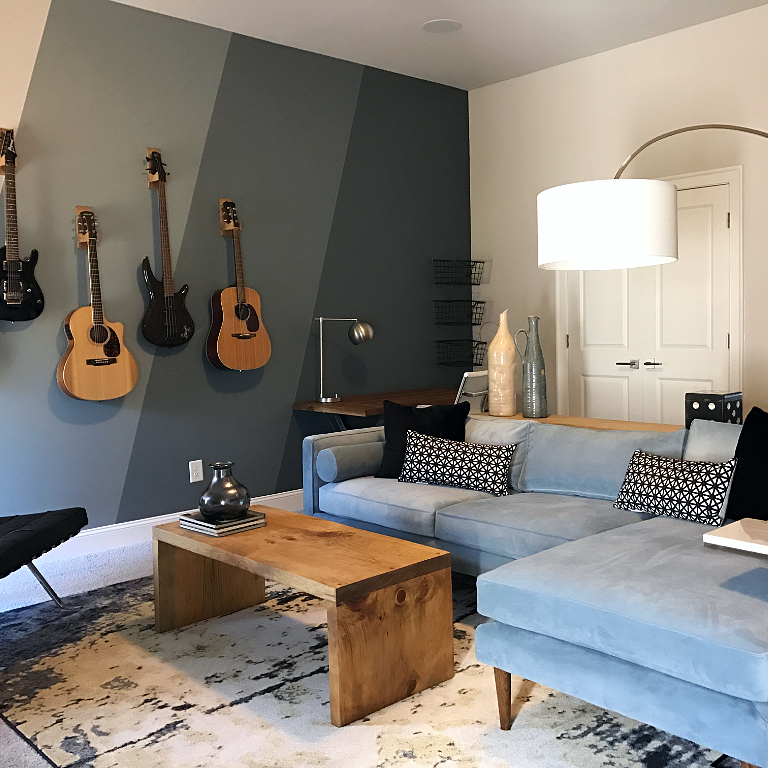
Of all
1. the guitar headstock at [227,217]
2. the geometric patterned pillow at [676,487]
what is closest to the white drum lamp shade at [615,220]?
the geometric patterned pillow at [676,487]

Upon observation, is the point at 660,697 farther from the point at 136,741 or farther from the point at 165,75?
the point at 165,75

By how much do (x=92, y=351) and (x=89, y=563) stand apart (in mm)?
1063

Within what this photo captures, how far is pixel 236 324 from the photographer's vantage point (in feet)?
15.3

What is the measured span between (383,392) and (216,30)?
246cm

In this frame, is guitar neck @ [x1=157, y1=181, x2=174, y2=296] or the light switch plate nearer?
guitar neck @ [x1=157, y1=181, x2=174, y2=296]

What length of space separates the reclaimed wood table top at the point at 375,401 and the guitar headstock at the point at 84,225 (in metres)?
1.60

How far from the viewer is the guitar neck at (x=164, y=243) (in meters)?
4.40

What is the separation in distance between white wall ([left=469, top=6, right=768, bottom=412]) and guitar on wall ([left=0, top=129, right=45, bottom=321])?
3.25 m

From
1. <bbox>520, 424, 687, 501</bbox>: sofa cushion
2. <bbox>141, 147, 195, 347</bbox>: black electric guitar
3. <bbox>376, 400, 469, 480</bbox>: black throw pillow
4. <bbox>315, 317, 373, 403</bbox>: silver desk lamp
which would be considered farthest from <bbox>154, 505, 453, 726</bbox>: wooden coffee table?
<bbox>315, 317, 373, 403</bbox>: silver desk lamp

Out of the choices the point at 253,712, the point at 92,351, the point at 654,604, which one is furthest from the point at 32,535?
the point at 654,604

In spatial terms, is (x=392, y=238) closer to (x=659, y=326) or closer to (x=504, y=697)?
(x=659, y=326)

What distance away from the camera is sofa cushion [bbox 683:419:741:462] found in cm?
309

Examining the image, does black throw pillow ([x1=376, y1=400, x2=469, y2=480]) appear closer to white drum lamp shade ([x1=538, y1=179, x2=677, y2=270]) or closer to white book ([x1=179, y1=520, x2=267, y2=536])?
white book ([x1=179, y1=520, x2=267, y2=536])

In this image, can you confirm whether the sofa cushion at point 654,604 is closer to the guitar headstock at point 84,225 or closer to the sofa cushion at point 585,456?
the sofa cushion at point 585,456
